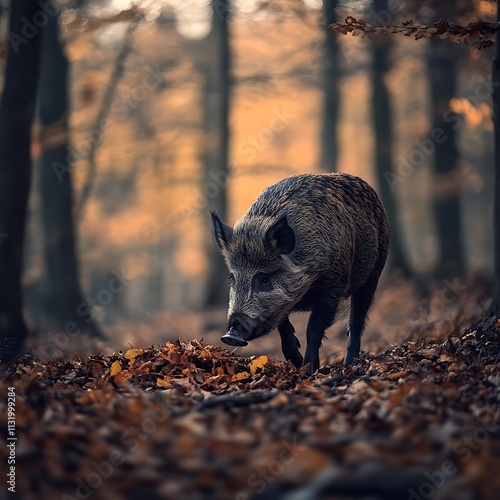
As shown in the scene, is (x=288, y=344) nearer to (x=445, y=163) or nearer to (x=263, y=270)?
(x=263, y=270)

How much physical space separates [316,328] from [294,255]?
79 centimetres

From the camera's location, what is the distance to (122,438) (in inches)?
174

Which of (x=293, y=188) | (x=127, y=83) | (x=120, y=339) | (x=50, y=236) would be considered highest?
(x=127, y=83)

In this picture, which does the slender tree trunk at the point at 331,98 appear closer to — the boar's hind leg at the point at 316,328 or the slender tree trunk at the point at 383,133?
the slender tree trunk at the point at 383,133

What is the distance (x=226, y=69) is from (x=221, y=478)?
1707 cm

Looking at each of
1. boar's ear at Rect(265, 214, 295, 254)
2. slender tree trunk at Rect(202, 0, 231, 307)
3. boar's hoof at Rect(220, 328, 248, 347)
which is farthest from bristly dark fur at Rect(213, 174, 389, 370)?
slender tree trunk at Rect(202, 0, 231, 307)

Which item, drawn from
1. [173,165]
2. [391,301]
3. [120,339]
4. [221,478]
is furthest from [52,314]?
[173,165]

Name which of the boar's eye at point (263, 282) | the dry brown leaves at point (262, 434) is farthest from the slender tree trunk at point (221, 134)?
the dry brown leaves at point (262, 434)

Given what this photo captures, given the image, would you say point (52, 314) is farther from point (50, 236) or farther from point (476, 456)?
point (476, 456)

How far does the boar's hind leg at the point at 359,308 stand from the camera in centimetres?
895

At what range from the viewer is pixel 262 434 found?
4.43 meters

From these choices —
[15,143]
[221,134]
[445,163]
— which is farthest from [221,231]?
[221,134]

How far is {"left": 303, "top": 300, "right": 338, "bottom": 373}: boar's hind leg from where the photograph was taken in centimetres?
770

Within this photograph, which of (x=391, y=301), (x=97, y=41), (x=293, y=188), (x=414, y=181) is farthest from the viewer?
(x=414, y=181)
